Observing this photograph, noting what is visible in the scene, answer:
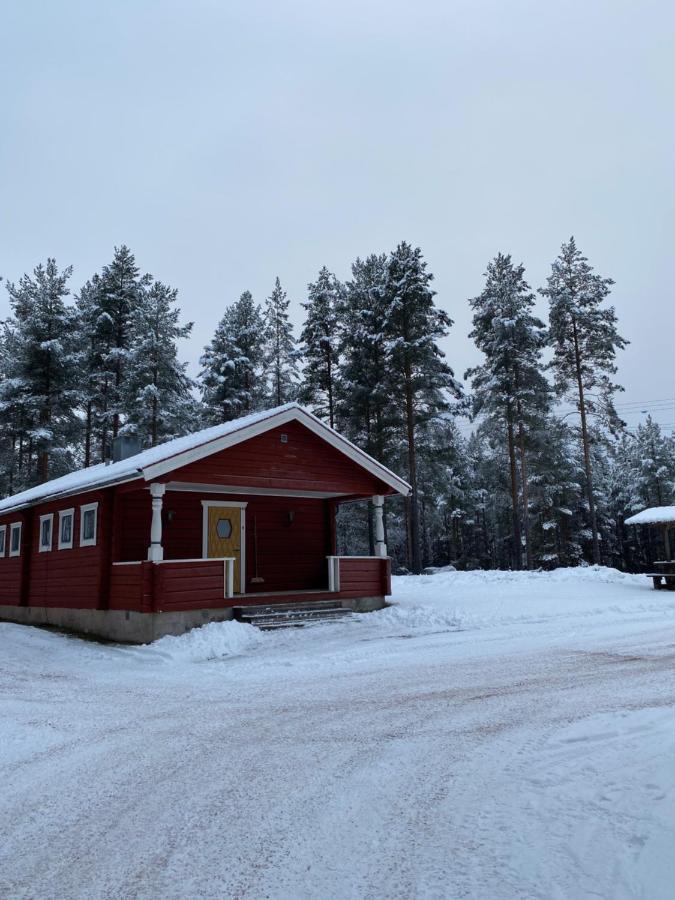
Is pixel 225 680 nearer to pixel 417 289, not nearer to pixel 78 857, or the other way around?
pixel 78 857

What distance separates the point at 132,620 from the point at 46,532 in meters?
5.71

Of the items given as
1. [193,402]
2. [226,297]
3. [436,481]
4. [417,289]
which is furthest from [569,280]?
[226,297]

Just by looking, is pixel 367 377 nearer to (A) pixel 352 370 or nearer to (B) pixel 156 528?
(A) pixel 352 370

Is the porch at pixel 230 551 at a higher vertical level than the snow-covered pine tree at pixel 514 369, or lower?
lower

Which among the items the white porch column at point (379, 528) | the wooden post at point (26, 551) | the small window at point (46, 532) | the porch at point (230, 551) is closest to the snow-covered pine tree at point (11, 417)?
the wooden post at point (26, 551)

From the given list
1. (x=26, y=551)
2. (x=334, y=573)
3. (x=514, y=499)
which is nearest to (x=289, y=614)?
(x=334, y=573)

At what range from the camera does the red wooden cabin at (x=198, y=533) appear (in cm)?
1261

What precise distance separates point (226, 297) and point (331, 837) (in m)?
198

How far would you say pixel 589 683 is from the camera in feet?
24.5

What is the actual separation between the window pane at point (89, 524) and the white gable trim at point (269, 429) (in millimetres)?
2781

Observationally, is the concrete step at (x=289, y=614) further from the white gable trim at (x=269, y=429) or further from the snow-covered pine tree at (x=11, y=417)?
the snow-covered pine tree at (x=11, y=417)

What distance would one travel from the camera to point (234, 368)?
32.7 meters

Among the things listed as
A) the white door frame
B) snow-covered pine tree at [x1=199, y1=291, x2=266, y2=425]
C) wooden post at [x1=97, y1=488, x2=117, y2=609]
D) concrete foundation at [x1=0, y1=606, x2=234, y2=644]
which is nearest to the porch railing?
the white door frame

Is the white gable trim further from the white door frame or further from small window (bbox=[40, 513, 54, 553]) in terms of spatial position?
small window (bbox=[40, 513, 54, 553])
